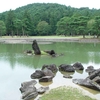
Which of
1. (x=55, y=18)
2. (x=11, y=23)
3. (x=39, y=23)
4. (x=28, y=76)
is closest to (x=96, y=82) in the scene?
(x=28, y=76)

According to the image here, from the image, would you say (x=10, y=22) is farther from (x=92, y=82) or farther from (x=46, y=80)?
(x=92, y=82)

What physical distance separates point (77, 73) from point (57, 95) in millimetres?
6392

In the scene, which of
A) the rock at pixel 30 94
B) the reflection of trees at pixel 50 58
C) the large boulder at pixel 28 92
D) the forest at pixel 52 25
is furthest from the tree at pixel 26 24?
the rock at pixel 30 94

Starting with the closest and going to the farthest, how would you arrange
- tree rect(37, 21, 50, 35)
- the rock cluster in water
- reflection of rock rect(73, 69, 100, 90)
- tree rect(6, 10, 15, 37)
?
the rock cluster in water → reflection of rock rect(73, 69, 100, 90) → tree rect(6, 10, 15, 37) → tree rect(37, 21, 50, 35)

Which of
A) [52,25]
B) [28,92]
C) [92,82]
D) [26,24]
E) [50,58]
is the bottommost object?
[50,58]

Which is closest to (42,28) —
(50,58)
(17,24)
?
(17,24)

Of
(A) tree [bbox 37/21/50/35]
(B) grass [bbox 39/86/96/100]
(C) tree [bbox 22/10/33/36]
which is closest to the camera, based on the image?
(B) grass [bbox 39/86/96/100]

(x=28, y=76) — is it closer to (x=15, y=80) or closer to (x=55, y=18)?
(x=15, y=80)

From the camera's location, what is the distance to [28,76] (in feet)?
51.8

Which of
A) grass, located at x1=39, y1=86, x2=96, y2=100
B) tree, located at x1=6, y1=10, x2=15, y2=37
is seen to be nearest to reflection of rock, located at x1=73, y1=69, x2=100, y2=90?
grass, located at x1=39, y1=86, x2=96, y2=100

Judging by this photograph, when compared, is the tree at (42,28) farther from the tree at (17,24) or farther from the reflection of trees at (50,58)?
the reflection of trees at (50,58)

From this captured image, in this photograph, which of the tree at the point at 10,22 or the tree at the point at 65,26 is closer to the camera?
the tree at the point at 65,26

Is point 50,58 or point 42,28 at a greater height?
point 42,28

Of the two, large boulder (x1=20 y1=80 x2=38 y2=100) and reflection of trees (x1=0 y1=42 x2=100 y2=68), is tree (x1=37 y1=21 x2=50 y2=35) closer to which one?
reflection of trees (x1=0 y1=42 x2=100 y2=68)
